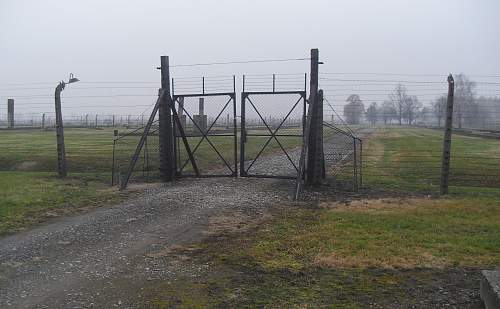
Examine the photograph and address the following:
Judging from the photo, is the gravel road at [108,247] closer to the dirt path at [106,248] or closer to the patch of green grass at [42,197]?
the dirt path at [106,248]

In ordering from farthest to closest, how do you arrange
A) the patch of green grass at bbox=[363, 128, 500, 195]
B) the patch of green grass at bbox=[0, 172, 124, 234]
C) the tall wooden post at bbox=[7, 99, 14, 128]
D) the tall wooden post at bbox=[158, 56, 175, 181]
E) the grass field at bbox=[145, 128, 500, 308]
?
1. the tall wooden post at bbox=[7, 99, 14, 128]
2. the tall wooden post at bbox=[158, 56, 175, 181]
3. the patch of green grass at bbox=[363, 128, 500, 195]
4. the patch of green grass at bbox=[0, 172, 124, 234]
5. the grass field at bbox=[145, 128, 500, 308]

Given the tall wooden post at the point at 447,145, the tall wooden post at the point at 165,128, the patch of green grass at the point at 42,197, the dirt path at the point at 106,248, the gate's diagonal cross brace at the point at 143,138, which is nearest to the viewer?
the dirt path at the point at 106,248

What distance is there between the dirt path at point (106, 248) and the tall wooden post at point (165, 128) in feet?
8.02

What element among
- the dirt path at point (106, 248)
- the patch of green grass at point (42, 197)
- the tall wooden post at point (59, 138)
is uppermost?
the tall wooden post at point (59, 138)

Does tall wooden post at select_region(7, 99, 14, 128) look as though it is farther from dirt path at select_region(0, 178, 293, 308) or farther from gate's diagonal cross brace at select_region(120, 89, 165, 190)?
dirt path at select_region(0, 178, 293, 308)

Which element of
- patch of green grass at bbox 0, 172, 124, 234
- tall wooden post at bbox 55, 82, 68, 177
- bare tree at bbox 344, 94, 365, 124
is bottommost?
patch of green grass at bbox 0, 172, 124, 234

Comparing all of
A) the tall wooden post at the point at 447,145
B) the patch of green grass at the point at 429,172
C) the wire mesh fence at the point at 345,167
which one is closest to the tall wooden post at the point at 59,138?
the wire mesh fence at the point at 345,167

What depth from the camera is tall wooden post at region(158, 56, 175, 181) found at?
14.7m

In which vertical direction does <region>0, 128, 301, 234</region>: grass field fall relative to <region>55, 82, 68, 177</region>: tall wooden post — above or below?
below

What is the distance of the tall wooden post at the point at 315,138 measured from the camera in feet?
43.8

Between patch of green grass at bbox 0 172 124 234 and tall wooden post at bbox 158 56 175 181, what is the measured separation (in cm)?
190

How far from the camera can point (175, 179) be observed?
15.0 meters

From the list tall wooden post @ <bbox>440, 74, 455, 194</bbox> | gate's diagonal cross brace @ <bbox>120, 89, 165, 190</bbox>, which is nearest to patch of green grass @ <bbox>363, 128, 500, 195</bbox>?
tall wooden post @ <bbox>440, 74, 455, 194</bbox>

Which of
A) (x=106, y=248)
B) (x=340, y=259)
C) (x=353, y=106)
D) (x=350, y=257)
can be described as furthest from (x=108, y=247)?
(x=353, y=106)
